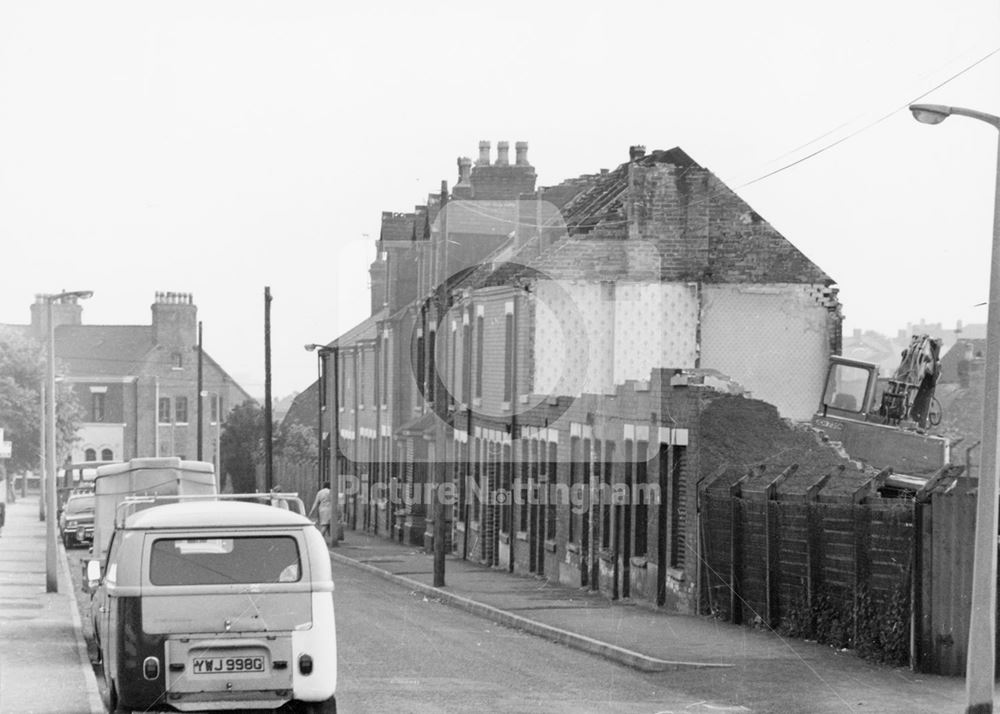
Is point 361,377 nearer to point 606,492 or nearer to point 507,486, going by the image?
point 507,486

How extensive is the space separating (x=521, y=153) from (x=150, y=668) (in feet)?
117

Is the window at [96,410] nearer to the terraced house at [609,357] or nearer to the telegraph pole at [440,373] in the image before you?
the telegraph pole at [440,373]

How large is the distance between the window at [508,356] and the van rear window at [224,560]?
71.9 feet

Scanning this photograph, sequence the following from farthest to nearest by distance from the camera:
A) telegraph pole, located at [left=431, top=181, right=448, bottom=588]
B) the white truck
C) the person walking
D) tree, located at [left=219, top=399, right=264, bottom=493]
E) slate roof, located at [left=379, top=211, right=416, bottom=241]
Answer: tree, located at [left=219, top=399, right=264, bottom=493] < slate roof, located at [left=379, top=211, right=416, bottom=241] < the person walking < telegraph pole, located at [left=431, top=181, right=448, bottom=588] < the white truck

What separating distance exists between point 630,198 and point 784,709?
18761mm

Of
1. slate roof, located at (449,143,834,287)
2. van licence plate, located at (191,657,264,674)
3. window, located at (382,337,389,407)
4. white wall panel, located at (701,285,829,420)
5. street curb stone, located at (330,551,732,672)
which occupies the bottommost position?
street curb stone, located at (330,551,732,672)

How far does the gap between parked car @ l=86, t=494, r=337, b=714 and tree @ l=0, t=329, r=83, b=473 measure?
2967 inches

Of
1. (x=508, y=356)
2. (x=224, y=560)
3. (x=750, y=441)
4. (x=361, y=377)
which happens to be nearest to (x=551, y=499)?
(x=508, y=356)

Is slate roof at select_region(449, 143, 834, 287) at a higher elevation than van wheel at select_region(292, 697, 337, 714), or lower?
higher

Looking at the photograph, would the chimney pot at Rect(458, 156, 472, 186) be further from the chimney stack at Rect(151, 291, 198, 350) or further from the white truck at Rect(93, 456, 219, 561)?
the chimney stack at Rect(151, 291, 198, 350)

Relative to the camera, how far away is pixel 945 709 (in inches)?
577

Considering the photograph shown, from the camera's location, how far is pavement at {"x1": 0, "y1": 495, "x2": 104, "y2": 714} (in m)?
15.6

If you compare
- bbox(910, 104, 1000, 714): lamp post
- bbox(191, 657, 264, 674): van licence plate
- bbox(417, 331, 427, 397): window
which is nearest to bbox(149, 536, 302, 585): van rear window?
bbox(191, 657, 264, 674): van licence plate

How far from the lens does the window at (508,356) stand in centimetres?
3494
